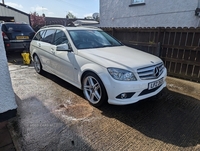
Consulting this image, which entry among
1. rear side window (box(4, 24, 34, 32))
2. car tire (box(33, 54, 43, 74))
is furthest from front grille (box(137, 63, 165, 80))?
rear side window (box(4, 24, 34, 32))

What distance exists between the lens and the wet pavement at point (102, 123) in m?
2.20

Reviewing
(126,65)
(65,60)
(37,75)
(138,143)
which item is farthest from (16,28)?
(138,143)

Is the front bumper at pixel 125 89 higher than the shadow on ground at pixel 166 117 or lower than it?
higher

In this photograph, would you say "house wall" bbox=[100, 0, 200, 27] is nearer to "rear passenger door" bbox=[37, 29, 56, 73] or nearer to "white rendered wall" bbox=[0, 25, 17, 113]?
"rear passenger door" bbox=[37, 29, 56, 73]

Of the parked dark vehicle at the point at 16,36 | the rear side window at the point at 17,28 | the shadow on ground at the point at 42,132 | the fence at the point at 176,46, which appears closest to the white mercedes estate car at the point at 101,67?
the shadow on ground at the point at 42,132

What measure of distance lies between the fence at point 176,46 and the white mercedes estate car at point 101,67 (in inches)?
73.6

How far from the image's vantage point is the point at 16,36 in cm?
764

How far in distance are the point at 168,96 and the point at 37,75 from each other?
412 centimetres

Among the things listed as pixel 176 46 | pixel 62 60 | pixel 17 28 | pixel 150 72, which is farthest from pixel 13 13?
pixel 150 72

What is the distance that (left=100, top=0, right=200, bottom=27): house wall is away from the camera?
660 centimetres

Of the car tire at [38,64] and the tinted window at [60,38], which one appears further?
the car tire at [38,64]

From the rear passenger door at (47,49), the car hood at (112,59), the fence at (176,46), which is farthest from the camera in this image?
the fence at (176,46)

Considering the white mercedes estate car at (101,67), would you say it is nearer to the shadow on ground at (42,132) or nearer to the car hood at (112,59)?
the car hood at (112,59)

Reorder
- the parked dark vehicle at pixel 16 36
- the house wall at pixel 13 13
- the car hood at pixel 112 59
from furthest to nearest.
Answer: the house wall at pixel 13 13 < the parked dark vehicle at pixel 16 36 < the car hood at pixel 112 59
